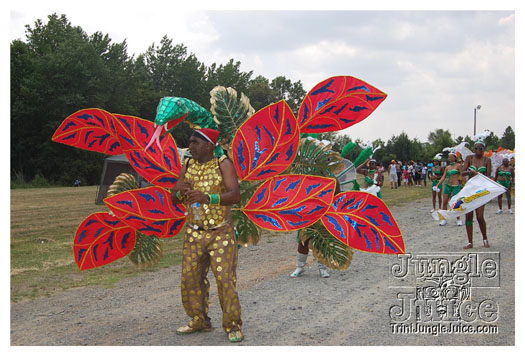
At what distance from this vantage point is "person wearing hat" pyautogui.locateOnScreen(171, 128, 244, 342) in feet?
14.0

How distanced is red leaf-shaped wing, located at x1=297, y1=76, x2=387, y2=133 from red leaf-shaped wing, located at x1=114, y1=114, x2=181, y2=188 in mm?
1351

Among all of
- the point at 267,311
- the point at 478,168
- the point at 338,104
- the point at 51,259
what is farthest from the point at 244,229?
the point at 478,168

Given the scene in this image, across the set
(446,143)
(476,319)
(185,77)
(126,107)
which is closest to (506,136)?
(446,143)

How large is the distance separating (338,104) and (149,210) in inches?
80.0

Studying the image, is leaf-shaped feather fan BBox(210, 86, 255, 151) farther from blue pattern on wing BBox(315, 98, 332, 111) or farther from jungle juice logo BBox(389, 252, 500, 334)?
jungle juice logo BBox(389, 252, 500, 334)

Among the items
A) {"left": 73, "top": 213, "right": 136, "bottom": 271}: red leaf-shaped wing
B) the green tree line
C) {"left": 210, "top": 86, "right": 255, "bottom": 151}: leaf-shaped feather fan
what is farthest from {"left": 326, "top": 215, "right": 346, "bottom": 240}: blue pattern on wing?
the green tree line

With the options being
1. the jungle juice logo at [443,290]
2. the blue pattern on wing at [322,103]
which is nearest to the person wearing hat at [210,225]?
the blue pattern on wing at [322,103]

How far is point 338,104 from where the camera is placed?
14.6 feet

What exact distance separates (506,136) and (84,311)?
1638 inches

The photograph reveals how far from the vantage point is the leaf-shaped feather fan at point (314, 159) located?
5113 millimetres

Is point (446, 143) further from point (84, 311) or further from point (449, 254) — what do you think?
point (84, 311)

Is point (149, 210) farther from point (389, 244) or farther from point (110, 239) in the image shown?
point (389, 244)

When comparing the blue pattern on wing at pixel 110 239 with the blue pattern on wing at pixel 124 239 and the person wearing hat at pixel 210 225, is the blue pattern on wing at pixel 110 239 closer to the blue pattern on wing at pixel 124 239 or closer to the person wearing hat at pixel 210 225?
the blue pattern on wing at pixel 124 239

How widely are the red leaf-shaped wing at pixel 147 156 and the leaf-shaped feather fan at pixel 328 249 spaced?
1.51 meters
